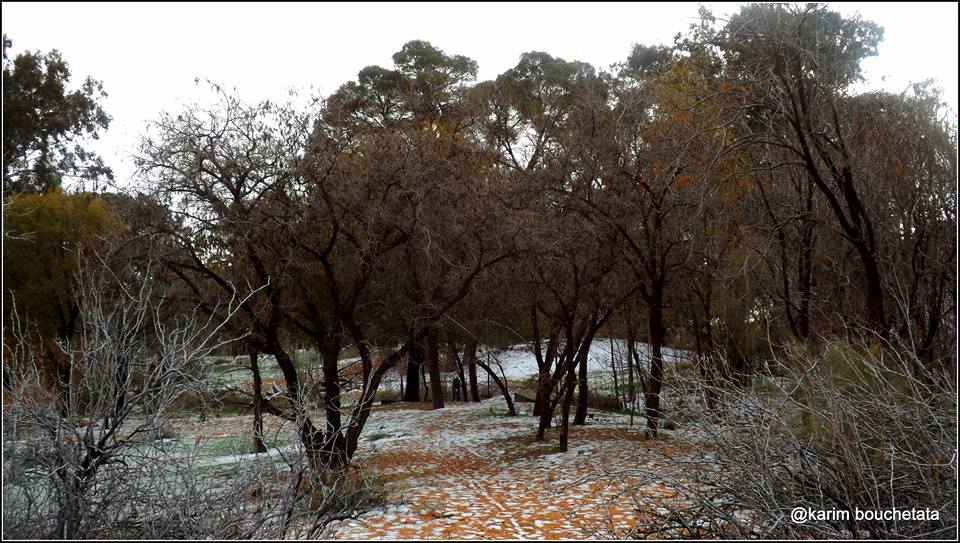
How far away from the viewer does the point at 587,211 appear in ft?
38.5

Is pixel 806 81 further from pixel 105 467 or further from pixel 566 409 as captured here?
pixel 105 467

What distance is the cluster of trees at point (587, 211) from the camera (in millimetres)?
8680

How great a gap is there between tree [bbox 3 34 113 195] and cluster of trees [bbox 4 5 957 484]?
7.29 metres

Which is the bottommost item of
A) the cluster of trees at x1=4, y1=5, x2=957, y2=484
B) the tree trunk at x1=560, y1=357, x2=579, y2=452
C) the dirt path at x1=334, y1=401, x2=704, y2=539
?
the dirt path at x1=334, y1=401, x2=704, y2=539

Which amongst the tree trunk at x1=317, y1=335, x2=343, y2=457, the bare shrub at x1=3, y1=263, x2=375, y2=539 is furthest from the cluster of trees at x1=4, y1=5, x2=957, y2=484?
the bare shrub at x1=3, y1=263, x2=375, y2=539

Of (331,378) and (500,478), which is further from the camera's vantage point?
(500,478)

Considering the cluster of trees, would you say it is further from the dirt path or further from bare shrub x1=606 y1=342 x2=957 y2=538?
bare shrub x1=606 y1=342 x2=957 y2=538

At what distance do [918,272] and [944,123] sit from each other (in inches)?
94.9

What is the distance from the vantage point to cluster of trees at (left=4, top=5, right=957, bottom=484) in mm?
8680

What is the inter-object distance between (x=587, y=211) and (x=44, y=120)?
1546cm

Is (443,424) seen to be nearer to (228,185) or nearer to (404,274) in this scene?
(404,274)

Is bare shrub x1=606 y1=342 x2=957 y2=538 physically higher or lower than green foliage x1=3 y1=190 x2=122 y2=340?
lower

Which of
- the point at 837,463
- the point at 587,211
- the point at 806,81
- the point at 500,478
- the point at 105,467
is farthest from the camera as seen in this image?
the point at 587,211

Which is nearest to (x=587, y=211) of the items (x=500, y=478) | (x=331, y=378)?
(x=500, y=478)
